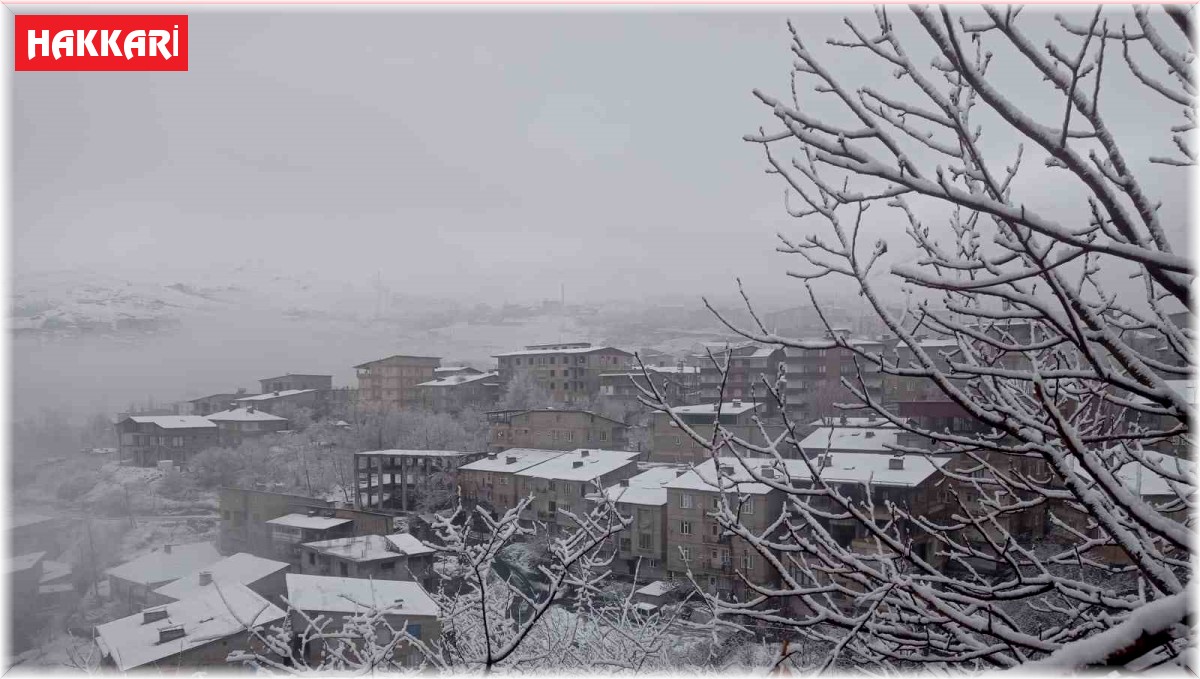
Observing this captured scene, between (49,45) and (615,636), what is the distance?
686cm

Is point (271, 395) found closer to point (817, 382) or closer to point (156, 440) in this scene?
point (156, 440)

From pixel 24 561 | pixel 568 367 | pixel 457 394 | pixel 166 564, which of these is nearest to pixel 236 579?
pixel 166 564

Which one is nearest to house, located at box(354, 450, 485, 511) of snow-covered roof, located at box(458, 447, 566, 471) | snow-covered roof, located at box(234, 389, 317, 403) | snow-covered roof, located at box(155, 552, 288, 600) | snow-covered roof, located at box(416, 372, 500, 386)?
snow-covered roof, located at box(458, 447, 566, 471)

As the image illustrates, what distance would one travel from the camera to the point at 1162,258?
102 centimetres

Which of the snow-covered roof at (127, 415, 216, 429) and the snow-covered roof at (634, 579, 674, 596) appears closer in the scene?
the snow-covered roof at (634, 579, 674, 596)

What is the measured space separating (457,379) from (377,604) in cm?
1868

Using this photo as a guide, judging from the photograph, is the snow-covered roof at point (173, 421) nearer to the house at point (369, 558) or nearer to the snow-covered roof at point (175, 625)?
the house at point (369, 558)

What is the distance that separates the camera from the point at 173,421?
2048 centimetres

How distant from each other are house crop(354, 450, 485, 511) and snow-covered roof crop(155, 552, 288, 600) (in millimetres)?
5222

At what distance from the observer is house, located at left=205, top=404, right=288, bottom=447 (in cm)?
2131

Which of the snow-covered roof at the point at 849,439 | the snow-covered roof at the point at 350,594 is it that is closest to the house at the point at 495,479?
the snow-covered roof at the point at 350,594

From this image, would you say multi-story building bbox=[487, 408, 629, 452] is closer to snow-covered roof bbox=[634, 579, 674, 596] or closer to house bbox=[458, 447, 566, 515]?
house bbox=[458, 447, 566, 515]

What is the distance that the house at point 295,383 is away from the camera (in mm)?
25969

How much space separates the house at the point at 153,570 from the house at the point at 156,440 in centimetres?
562
